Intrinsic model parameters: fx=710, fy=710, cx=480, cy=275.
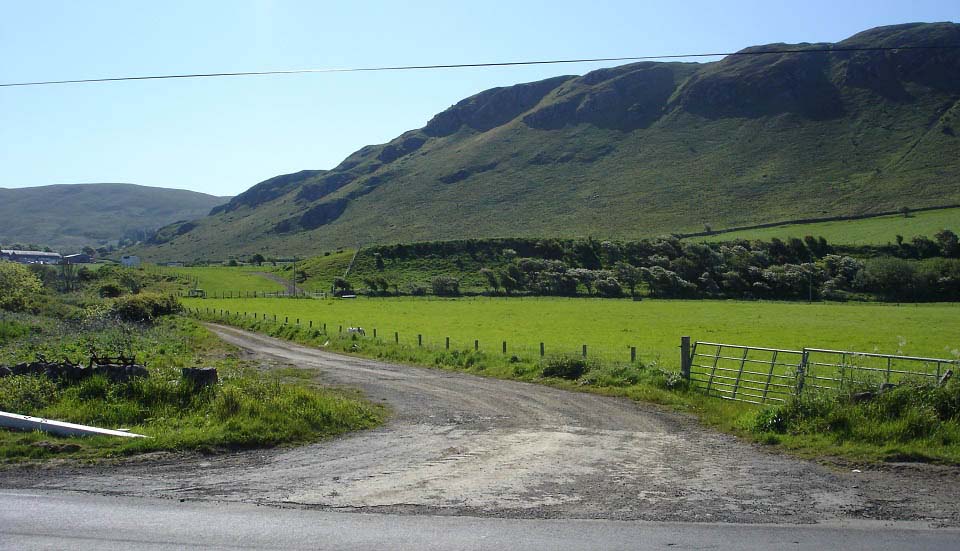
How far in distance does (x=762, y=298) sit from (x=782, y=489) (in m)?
80.8

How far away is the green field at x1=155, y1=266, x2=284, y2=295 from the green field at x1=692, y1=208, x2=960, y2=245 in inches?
2702

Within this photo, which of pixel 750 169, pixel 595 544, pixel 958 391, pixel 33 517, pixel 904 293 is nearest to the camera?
pixel 595 544

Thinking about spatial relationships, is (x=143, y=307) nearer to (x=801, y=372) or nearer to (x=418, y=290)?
(x=418, y=290)

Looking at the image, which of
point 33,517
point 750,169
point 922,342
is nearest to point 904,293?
point 922,342

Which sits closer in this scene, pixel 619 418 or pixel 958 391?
pixel 958 391

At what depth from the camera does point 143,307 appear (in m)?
57.0

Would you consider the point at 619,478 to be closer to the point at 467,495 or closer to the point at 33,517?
the point at 467,495

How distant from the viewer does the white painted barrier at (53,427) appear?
12234 millimetres

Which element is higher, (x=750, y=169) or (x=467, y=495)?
(x=750, y=169)

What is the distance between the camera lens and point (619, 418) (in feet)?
53.3

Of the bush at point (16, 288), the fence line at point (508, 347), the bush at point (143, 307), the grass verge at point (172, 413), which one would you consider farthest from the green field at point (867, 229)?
the grass verge at point (172, 413)

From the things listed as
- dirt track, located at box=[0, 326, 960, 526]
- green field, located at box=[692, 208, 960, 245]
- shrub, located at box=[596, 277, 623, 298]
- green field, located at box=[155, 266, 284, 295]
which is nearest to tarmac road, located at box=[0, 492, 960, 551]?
dirt track, located at box=[0, 326, 960, 526]

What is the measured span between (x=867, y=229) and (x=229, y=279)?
332 ft

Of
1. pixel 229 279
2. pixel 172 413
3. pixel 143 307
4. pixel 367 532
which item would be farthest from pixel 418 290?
pixel 367 532
